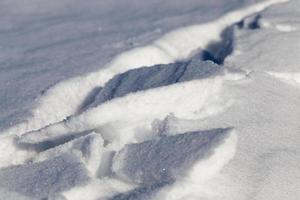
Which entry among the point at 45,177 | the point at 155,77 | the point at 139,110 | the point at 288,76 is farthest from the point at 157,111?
the point at 288,76

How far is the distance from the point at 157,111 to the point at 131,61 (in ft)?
2.30

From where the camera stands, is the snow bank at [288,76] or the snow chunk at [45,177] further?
the snow bank at [288,76]

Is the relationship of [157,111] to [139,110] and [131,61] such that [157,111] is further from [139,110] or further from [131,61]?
[131,61]

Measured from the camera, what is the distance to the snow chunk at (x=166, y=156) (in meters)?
1.41

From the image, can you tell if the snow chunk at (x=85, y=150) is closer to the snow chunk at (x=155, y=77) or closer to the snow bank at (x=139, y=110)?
the snow bank at (x=139, y=110)

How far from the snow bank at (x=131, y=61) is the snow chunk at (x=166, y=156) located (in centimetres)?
51

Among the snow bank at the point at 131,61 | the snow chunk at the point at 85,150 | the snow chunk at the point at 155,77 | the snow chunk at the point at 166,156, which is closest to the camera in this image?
the snow chunk at the point at 166,156

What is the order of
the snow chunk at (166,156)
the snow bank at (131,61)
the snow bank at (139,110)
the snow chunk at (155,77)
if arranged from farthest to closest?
1. the snow bank at (131,61)
2. the snow chunk at (155,77)
3. the snow bank at (139,110)
4. the snow chunk at (166,156)

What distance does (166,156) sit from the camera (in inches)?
57.3

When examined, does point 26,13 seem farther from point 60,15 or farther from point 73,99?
point 73,99

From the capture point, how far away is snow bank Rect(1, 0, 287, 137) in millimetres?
1974

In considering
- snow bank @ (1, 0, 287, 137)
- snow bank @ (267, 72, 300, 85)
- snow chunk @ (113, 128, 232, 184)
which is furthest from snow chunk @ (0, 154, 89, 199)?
snow bank @ (267, 72, 300, 85)

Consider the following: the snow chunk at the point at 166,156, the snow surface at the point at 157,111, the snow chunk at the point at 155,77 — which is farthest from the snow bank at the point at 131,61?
the snow chunk at the point at 166,156

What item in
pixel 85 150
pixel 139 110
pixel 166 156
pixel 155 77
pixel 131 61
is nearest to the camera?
pixel 166 156
